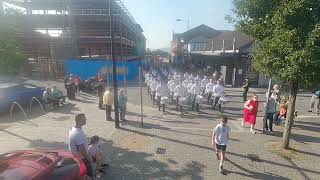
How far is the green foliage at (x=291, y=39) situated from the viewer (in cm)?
823

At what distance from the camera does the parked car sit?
14.8 m

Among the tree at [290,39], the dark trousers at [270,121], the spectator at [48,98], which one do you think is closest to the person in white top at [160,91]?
the spectator at [48,98]

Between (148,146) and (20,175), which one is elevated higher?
(20,175)

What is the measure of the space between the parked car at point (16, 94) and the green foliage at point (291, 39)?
12.2 metres

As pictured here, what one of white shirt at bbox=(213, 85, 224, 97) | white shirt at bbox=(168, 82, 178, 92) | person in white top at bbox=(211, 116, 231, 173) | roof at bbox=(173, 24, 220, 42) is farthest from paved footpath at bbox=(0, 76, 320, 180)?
roof at bbox=(173, 24, 220, 42)

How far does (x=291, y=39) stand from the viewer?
851 cm

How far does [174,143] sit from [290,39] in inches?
207

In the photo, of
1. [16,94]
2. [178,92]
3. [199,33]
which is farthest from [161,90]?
[199,33]

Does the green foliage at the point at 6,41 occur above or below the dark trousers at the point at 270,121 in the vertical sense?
above

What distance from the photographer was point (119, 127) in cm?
1285

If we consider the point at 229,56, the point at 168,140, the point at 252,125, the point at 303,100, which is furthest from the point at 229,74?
the point at 168,140

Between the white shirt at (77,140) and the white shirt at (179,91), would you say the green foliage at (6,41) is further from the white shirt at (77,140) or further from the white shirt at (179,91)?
the white shirt at (179,91)

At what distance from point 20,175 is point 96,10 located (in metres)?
39.3

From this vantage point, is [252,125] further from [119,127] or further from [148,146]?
[119,127]
